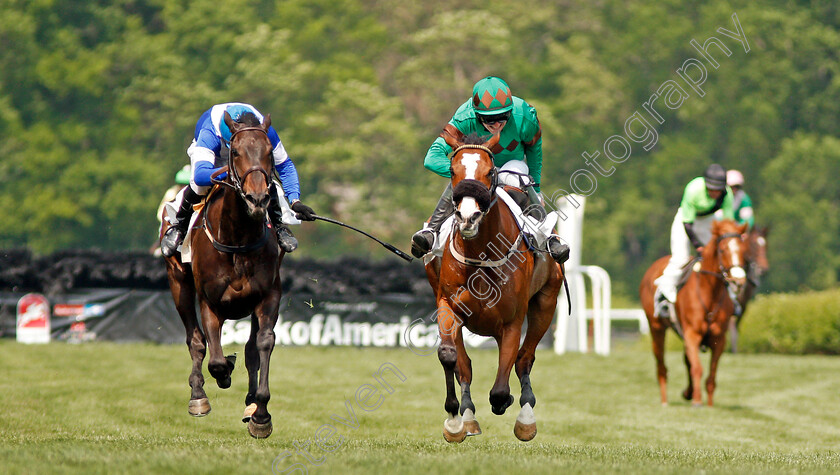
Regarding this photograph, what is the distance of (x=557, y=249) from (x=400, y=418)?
13.2 feet

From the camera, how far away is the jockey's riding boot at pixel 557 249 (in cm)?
843

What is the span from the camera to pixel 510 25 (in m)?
47.5

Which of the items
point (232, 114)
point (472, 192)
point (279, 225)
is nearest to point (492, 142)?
point (472, 192)

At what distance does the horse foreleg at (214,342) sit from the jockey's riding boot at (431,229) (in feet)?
5.42

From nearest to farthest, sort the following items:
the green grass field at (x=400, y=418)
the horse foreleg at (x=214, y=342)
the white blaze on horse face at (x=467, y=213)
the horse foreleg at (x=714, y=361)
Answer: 1. the green grass field at (x=400, y=418)
2. the white blaze on horse face at (x=467, y=213)
3. the horse foreleg at (x=214, y=342)
4. the horse foreleg at (x=714, y=361)

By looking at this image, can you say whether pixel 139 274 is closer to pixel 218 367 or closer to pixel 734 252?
pixel 734 252

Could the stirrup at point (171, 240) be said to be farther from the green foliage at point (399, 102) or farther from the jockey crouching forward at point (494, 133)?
the green foliage at point (399, 102)

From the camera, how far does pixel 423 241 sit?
8.03 meters

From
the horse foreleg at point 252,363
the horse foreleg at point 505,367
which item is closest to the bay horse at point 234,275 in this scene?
the horse foreleg at point 252,363

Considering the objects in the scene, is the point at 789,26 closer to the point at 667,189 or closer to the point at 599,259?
the point at 667,189

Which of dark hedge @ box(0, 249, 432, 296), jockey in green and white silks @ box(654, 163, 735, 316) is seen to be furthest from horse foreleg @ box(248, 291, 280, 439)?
dark hedge @ box(0, 249, 432, 296)

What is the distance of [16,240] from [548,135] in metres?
21.1

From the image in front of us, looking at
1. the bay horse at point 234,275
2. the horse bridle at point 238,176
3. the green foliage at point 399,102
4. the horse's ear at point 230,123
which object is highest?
the green foliage at point 399,102

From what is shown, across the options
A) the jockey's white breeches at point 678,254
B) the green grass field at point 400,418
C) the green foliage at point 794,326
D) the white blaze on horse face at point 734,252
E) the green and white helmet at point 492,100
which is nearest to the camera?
the green grass field at point 400,418
